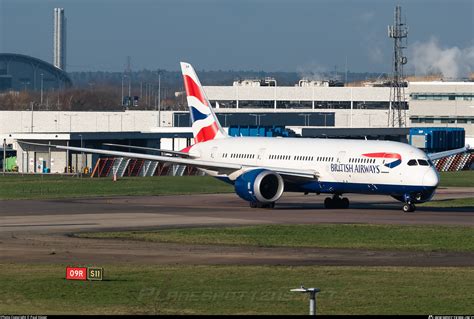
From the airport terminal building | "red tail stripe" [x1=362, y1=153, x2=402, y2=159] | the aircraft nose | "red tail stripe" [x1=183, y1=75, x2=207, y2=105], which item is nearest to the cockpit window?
the aircraft nose

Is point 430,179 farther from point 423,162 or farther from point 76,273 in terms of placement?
point 76,273

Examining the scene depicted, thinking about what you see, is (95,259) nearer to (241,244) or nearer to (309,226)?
(241,244)

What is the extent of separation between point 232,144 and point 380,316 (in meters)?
42.2

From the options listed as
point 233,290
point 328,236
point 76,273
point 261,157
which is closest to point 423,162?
point 261,157

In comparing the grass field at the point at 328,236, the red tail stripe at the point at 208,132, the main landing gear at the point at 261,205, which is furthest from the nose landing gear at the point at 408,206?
the red tail stripe at the point at 208,132

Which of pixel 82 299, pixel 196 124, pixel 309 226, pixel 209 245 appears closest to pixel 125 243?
pixel 209 245

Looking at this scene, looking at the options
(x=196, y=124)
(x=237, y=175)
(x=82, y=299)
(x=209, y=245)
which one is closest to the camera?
(x=82, y=299)

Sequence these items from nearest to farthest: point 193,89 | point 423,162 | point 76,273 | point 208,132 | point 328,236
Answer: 1. point 76,273
2. point 328,236
3. point 423,162
4. point 208,132
5. point 193,89

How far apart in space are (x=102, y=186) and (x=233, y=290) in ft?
175

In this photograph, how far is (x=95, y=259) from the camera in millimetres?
36625

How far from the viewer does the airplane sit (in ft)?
192

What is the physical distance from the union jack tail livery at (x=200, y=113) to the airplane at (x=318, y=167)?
3.94 ft

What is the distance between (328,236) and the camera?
45531mm

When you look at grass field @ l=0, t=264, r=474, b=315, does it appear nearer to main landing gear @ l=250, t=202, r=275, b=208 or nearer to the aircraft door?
main landing gear @ l=250, t=202, r=275, b=208
